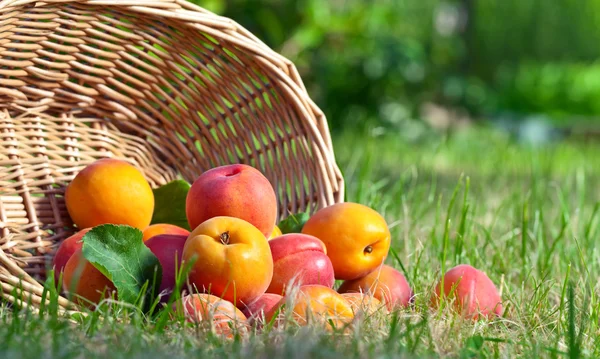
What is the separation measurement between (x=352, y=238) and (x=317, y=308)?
0.25 meters

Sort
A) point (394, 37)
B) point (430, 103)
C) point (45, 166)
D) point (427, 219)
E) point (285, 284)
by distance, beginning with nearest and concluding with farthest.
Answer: point (285, 284) < point (45, 166) < point (427, 219) < point (394, 37) < point (430, 103)

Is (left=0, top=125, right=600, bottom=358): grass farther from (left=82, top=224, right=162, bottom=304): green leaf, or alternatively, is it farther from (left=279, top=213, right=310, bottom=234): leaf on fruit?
(left=279, top=213, right=310, bottom=234): leaf on fruit

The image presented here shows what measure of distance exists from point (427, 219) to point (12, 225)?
129 cm

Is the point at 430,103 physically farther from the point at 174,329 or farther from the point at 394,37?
the point at 174,329

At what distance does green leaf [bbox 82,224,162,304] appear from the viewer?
3.92ft

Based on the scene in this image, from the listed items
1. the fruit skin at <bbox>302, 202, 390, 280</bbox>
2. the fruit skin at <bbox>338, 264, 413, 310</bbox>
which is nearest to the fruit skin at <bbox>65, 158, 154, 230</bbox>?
the fruit skin at <bbox>302, 202, 390, 280</bbox>

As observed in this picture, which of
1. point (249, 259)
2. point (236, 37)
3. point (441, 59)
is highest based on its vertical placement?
point (236, 37)

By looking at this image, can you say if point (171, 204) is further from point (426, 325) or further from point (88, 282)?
point (426, 325)

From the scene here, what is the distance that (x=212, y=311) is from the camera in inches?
42.7

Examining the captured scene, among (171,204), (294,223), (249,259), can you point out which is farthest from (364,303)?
(171,204)

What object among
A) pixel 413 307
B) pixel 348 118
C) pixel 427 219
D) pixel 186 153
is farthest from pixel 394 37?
pixel 413 307

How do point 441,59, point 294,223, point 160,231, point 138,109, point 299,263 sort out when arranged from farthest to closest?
1. point 441,59
2. point 138,109
3. point 294,223
4. point 160,231
5. point 299,263

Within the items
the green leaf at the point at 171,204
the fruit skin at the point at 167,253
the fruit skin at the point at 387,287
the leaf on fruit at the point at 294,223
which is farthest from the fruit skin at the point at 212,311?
the green leaf at the point at 171,204

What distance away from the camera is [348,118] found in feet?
16.1
